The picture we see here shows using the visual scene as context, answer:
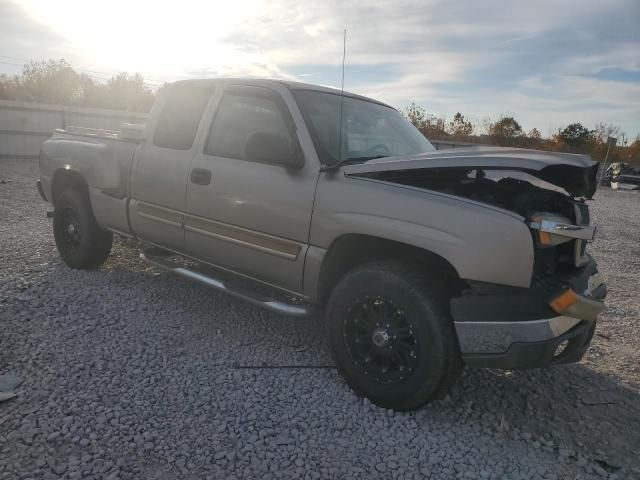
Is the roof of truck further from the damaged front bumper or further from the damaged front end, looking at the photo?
the damaged front bumper

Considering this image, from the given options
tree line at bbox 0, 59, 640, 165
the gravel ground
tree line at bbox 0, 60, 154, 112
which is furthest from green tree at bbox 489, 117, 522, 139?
the gravel ground

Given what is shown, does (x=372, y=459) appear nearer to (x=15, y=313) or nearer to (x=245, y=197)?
(x=245, y=197)

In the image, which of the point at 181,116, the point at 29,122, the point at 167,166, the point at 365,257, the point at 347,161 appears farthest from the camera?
the point at 29,122

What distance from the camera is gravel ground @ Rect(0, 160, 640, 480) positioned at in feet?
8.25

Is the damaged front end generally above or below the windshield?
below

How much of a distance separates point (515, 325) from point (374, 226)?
92 cm

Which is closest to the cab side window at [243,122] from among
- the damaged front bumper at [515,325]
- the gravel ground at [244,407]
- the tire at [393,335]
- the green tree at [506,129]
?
the tire at [393,335]

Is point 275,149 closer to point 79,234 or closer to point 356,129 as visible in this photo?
point 356,129

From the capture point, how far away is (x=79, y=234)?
5.16 m

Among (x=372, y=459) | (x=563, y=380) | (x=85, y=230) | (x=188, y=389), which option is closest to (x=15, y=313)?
(x=85, y=230)

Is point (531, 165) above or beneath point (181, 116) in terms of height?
beneath

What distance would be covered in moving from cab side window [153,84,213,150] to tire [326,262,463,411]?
6.35 feet

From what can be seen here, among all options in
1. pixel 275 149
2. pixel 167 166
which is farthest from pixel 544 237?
pixel 167 166

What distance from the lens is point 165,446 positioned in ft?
8.43
